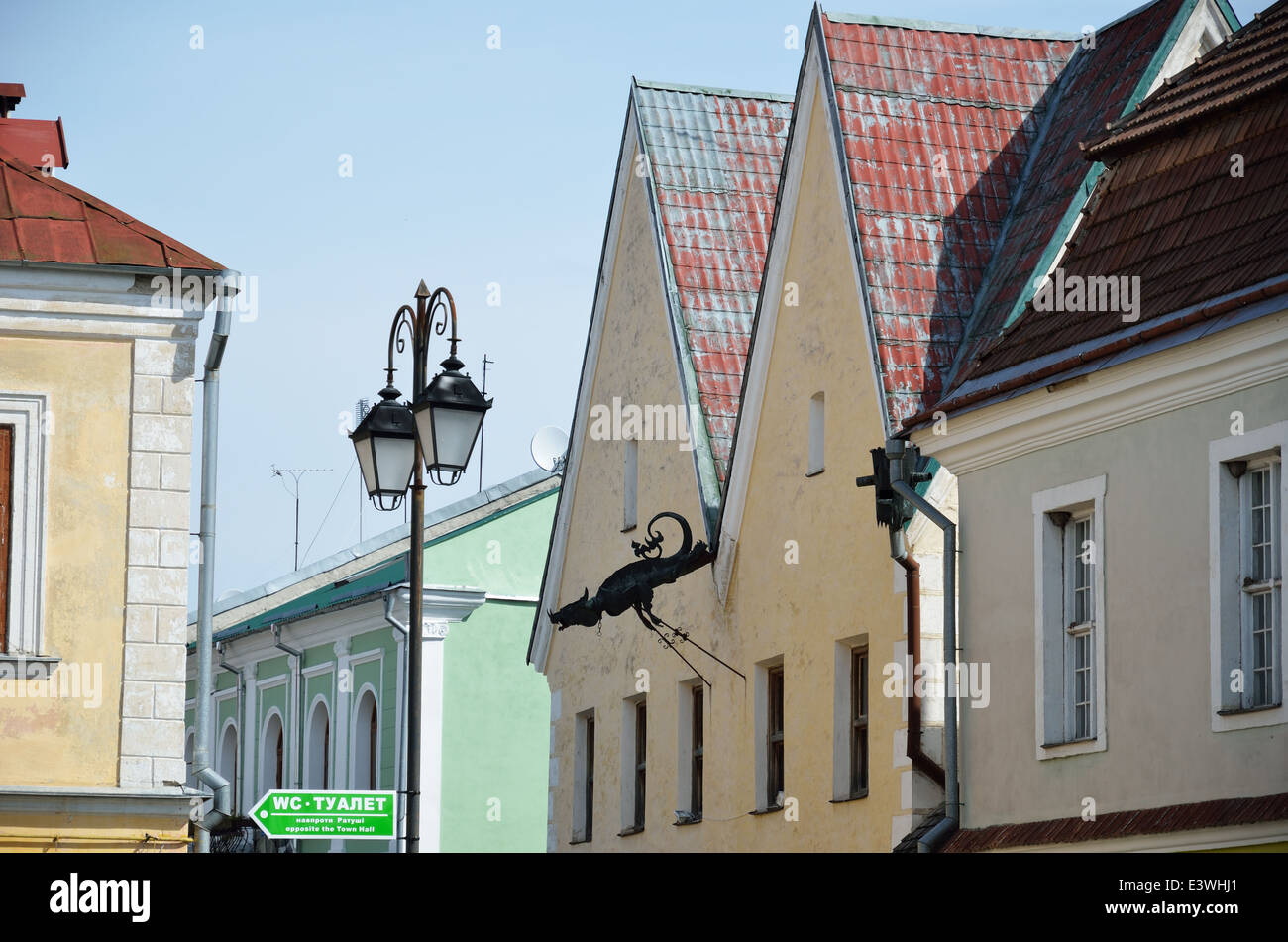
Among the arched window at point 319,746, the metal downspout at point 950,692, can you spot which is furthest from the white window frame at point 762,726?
the arched window at point 319,746

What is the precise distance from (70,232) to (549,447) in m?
17.8

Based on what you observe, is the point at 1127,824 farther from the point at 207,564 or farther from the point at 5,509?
the point at 5,509

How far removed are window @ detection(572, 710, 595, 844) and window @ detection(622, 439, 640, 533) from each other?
2.70 m

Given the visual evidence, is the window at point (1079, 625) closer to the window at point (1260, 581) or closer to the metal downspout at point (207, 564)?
the window at point (1260, 581)

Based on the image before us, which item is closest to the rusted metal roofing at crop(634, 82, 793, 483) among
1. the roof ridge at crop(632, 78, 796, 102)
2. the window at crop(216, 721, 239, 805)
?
the roof ridge at crop(632, 78, 796, 102)

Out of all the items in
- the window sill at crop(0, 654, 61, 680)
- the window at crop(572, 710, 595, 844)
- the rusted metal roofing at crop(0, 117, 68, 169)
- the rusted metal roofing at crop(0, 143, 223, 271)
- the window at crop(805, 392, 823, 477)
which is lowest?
the window at crop(572, 710, 595, 844)

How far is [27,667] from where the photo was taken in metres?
18.1

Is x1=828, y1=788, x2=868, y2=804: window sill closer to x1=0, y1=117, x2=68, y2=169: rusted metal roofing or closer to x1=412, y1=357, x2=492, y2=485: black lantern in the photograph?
x1=412, y1=357, x2=492, y2=485: black lantern

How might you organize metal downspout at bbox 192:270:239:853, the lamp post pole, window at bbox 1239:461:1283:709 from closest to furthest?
1. window at bbox 1239:461:1283:709
2. the lamp post pole
3. metal downspout at bbox 192:270:239:853

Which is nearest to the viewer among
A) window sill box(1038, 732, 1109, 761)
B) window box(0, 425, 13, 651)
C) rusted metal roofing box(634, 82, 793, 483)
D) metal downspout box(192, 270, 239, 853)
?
window sill box(1038, 732, 1109, 761)

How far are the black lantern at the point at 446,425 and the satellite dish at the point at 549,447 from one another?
19179 millimetres

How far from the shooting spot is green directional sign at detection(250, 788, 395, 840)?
16438 mm
